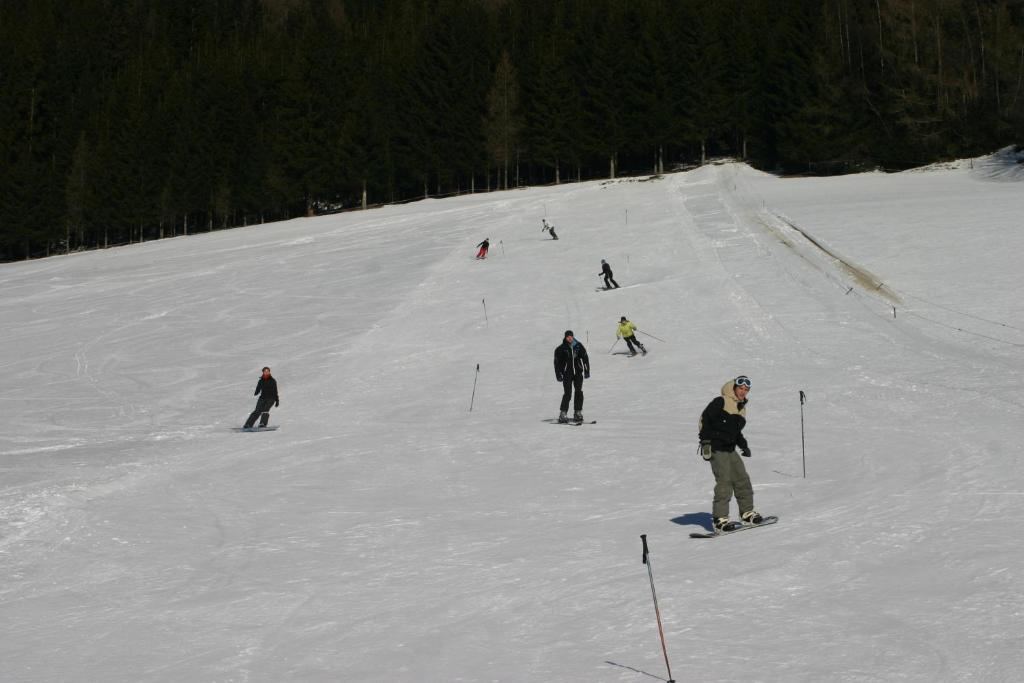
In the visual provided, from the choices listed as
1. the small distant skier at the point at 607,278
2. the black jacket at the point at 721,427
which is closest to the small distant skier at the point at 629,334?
the small distant skier at the point at 607,278

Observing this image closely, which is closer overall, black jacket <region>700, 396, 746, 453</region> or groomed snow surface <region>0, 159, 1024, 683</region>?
groomed snow surface <region>0, 159, 1024, 683</region>

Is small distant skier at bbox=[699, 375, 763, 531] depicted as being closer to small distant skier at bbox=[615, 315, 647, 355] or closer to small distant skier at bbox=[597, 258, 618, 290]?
small distant skier at bbox=[615, 315, 647, 355]

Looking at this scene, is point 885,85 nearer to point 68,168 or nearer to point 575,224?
point 575,224

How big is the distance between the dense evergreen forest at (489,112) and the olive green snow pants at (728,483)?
2572 inches

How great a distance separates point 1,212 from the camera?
90750 millimetres

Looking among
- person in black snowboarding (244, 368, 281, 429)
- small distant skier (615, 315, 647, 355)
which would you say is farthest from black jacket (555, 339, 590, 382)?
person in black snowboarding (244, 368, 281, 429)

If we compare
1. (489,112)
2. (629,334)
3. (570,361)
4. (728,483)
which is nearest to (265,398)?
(570,361)

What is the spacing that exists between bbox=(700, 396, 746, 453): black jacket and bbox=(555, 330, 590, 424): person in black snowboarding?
7.80 m

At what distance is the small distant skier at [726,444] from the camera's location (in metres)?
9.99

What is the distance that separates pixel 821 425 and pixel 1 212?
91544mm

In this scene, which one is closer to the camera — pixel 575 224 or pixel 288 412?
pixel 288 412

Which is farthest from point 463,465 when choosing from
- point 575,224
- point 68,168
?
point 68,168

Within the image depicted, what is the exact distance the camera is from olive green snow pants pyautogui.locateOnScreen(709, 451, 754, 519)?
10.1 meters

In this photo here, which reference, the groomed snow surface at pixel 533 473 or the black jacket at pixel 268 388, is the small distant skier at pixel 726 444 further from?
the black jacket at pixel 268 388
